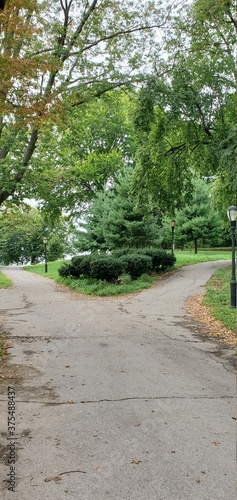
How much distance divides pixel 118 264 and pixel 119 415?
11762 millimetres

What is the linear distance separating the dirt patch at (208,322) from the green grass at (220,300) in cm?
15

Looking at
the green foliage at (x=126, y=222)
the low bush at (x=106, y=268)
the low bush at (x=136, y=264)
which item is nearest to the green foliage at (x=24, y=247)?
the green foliage at (x=126, y=222)

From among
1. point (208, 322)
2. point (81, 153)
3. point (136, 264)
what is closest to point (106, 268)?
point (136, 264)

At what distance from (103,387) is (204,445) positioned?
5.64ft

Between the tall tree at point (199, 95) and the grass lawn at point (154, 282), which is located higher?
the tall tree at point (199, 95)

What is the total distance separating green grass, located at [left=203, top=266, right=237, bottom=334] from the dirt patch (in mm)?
147

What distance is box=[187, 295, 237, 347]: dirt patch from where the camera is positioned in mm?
7826

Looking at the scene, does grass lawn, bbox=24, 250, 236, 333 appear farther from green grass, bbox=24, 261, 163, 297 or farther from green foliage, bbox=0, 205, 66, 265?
green foliage, bbox=0, 205, 66, 265

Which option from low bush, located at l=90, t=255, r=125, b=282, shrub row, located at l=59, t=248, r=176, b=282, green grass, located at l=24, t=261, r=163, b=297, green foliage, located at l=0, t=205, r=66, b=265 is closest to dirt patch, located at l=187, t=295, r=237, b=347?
green grass, located at l=24, t=261, r=163, b=297

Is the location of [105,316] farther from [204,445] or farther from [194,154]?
[194,154]

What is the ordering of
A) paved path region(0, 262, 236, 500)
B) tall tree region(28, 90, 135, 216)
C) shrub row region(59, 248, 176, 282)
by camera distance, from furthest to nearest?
shrub row region(59, 248, 176, 282) < tall tree region(28, 90, 135, 216) < paved path region(0, 262, 236, 500)

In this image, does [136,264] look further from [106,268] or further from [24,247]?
[24,247]

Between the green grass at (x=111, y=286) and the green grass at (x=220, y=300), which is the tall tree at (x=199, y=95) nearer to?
the green grass at (x=220, y=300)

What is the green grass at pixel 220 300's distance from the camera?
927 centimetres
